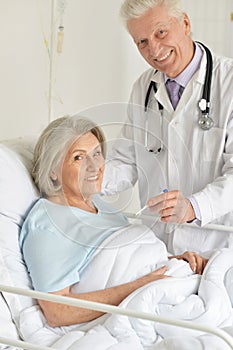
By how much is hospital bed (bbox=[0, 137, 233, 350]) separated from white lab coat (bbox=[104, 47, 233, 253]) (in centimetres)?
14

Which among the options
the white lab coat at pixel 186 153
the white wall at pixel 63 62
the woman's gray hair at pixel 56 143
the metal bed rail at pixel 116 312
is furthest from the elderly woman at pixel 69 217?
the white wall at pixel 63 62

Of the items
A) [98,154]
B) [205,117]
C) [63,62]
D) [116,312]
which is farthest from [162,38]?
[63,62]

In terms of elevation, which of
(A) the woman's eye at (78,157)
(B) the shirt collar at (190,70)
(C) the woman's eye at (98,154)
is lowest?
(C) the woman's eye at (98,154)

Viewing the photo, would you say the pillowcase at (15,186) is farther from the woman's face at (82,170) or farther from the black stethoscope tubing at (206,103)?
the black stethoscope tubing at (206,103)

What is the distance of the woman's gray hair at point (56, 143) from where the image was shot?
187 centimetres

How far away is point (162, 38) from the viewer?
1934mm

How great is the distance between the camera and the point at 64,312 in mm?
1650

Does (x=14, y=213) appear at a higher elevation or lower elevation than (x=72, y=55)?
lower

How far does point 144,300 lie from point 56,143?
503 millimetres

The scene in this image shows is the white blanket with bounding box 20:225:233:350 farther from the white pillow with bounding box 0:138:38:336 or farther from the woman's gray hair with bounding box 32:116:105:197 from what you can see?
the woman's gray hair with bounding box 32:116:105:197

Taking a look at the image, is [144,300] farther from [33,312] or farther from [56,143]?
[56,143]

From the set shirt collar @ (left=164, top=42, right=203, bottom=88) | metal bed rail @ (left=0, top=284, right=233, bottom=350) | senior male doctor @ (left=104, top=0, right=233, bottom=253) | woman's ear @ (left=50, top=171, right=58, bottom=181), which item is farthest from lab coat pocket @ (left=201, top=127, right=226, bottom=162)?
metal bed rail @ (left=0, top=284, right=233, bottom=350)

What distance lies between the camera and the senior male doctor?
1919mm

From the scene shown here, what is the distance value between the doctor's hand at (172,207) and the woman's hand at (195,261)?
0.09 metres
